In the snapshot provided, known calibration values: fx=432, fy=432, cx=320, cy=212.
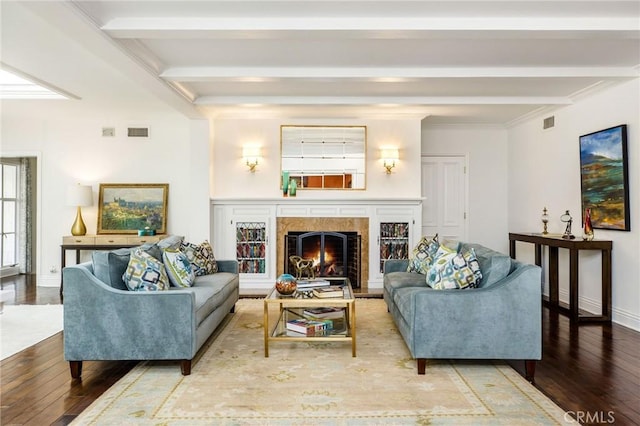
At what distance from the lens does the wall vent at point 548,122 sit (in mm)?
5729

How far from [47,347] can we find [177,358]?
60.5 inches

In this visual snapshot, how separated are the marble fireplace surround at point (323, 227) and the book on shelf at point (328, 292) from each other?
7.94 ft

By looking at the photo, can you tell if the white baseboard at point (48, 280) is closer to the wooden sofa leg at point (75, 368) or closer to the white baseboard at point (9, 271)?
the white baseboard at point (9, 271)

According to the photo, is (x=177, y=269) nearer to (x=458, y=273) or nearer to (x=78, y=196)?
(x=458, y=273)

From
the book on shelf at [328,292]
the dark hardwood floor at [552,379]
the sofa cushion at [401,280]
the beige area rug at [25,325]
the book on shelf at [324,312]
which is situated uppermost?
the sofa cushion at [401,280]

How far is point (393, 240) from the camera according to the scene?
20.9 ft

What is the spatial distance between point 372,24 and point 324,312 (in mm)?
2458

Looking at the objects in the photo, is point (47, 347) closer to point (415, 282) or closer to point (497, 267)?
A: point (415, 282)

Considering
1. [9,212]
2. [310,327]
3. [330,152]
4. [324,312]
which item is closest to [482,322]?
[310,327]

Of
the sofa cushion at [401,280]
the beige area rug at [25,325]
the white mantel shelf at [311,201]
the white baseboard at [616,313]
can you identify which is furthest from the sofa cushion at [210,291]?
the white baseboard at [616,313]

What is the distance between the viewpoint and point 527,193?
6387mm

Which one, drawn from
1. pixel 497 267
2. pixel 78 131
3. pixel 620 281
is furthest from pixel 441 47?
pixel 78 131

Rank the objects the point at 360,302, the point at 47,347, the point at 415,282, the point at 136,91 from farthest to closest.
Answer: the point at 360,302
the point at 136,91
the point at 415,282
the point at 47,347

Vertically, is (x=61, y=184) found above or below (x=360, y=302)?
above
